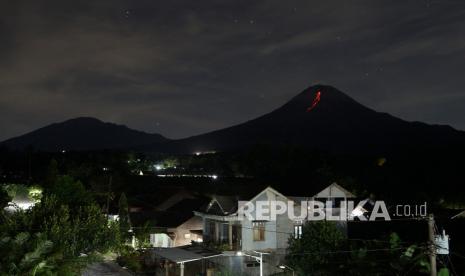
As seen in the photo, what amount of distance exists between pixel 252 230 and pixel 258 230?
35cm

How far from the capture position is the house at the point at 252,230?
2416 centimetres

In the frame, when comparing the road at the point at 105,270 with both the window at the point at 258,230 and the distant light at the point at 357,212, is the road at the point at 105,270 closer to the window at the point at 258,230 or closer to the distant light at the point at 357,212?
the window at the point at 258,230

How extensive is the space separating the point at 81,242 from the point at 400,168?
4362 centimetres

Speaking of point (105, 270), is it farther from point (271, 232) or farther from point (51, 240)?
point (271, 232)

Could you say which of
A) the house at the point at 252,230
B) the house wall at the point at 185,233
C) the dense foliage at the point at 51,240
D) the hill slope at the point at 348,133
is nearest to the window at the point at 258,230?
the house at the point at 252,230

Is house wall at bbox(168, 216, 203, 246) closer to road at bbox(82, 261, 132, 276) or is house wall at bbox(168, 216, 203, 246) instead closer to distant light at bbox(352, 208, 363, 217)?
road at bbox(82, 261, 132, 276)

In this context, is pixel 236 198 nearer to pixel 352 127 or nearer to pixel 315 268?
pixel 315 268

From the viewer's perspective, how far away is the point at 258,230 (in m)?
24.4

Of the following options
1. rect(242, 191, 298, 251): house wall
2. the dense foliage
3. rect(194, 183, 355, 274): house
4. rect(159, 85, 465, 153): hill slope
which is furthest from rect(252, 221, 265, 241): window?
rect(159, 85, 465, 153): hill slope

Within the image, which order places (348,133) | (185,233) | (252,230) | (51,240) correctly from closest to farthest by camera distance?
(51,240)
(252,230)
(185,233)
(348,133)

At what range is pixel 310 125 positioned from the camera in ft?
629

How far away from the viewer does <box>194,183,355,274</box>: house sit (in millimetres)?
24156

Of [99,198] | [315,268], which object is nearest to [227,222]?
[315,268]

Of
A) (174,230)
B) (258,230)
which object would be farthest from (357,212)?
(174,230)
